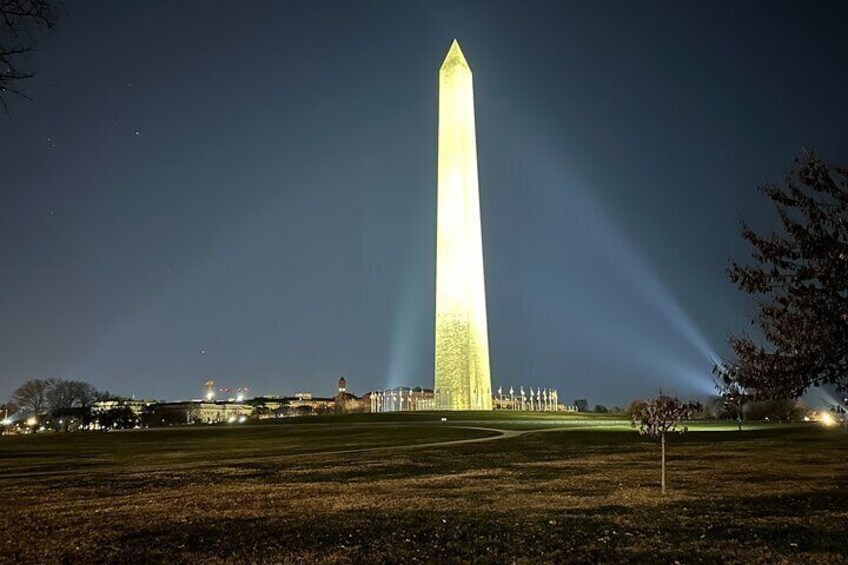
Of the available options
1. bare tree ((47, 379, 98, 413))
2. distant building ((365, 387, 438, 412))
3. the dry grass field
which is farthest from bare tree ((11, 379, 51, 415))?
the dry grass field

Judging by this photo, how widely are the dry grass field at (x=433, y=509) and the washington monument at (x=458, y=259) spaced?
1537 inches

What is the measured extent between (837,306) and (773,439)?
71.5 feet

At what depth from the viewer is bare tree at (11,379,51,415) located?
10425cm

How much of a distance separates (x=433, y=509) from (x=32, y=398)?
110m

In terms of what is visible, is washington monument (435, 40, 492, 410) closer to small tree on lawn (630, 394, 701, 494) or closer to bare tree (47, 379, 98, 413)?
small tree on lawn (630, 394, 701, 494)

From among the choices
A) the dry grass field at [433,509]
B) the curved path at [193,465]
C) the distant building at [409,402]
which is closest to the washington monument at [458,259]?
the distant building at [409,402]

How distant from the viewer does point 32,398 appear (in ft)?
344

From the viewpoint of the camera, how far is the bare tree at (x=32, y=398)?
10425 centimetres

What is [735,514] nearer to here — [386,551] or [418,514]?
[418,514]

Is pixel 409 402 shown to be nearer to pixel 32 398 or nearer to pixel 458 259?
pixel 458 259

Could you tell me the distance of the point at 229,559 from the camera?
8.73 metres

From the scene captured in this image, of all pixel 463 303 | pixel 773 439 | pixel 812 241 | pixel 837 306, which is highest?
pixel 463 303

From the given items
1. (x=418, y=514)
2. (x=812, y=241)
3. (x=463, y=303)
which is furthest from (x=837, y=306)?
(x=463, y=303)

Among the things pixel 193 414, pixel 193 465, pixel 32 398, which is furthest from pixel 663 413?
pixel 193 414
